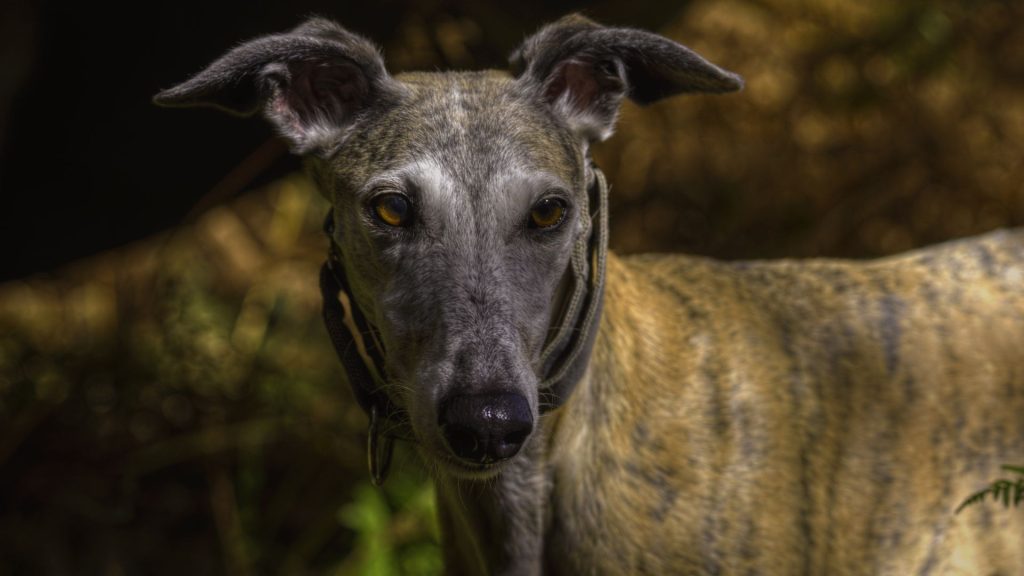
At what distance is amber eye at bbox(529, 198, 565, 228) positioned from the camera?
2.66 metres

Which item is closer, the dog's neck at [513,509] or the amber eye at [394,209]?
the amber eye at [394,209]

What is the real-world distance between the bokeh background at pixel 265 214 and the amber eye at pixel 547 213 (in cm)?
215

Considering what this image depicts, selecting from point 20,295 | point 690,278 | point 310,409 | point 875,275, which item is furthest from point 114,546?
point 875,275

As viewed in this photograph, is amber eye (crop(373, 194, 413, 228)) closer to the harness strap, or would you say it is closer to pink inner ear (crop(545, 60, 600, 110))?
the harness strap

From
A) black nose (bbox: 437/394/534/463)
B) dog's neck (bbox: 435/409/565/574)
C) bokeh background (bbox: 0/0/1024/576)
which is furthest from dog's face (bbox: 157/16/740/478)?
bokeh background (bbox: 0/0/1024/576)

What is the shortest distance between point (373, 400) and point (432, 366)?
0.45m

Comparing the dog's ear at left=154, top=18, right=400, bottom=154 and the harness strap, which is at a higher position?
the dog's ear at left=154, top=18, right=400, bottom=154

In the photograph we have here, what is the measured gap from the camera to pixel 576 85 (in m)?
3.04

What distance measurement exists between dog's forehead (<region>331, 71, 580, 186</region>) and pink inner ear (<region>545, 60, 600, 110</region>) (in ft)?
0.50

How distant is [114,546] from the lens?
5234mm

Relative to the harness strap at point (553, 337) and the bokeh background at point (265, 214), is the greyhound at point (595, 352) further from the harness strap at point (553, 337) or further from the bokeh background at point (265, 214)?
the bokeh background at point (265, 214)

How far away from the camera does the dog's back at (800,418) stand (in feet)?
9.53

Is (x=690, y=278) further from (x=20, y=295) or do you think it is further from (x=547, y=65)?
(x=20, y=295)

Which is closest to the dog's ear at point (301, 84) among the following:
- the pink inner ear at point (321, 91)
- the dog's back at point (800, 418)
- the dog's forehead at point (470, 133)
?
the pink inner ear at point (321, 91)
